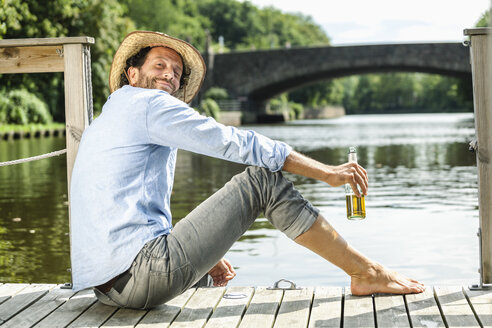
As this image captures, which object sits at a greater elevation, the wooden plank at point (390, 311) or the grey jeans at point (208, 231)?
the grey jeans at point (208, 231)

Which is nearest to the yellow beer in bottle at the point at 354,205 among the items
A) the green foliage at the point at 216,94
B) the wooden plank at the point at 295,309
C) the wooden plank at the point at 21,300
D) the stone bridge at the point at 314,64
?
the wooden plank at the point at 295,309

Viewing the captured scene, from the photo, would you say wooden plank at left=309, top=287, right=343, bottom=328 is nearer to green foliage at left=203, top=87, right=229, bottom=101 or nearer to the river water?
the river water

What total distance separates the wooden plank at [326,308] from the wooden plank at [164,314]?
0.40 m

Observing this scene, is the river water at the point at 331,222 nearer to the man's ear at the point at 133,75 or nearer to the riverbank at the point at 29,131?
the man's ear at the point at 133,75

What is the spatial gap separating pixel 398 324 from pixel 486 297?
1.39ft

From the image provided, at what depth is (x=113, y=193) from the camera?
2.23 m

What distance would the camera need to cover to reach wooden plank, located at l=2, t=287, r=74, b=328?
7.79 feet

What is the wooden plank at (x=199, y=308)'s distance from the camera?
2320mm

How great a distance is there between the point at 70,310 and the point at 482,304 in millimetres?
1246

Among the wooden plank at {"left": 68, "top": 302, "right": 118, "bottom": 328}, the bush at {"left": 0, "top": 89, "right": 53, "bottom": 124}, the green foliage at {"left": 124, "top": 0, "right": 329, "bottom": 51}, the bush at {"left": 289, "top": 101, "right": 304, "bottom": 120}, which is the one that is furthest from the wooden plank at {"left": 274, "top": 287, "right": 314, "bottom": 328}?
the green foliage at {"left": 124, "top": 0, "right": 329, "bottom": 51}

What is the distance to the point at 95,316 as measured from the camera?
2406 mm

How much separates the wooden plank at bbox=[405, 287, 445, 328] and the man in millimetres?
340

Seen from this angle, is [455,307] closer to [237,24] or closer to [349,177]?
[349,177]

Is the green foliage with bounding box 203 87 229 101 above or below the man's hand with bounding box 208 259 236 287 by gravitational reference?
above
